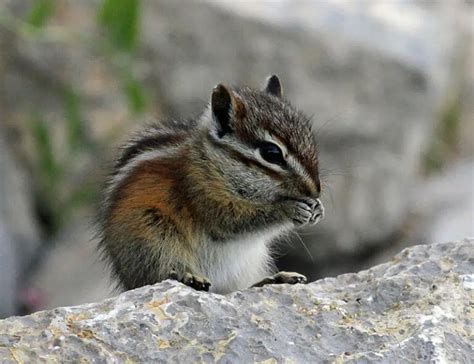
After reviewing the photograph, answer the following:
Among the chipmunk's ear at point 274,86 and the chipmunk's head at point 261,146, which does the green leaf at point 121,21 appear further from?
the chipmunk's head at point 261,146

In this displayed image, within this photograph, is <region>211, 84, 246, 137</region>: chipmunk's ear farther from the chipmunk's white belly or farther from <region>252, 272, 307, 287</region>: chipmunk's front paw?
<region>252, 272, 307, 287</region>: chipmunk's front paw

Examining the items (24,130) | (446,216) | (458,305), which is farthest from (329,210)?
(458,305)

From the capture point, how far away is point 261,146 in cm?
457

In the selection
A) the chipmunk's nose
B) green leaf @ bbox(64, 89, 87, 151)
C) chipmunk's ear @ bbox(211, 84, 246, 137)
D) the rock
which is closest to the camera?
the chipmunk's nose

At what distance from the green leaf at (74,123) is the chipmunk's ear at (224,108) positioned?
4308 mm

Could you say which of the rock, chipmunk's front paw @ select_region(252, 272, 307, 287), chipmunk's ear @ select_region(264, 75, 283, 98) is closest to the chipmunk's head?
chipmunk's ear @ select_region(264, 75, 283, 98)

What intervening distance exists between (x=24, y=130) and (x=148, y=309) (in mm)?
6083

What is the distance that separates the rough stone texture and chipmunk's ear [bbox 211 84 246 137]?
3.13ft

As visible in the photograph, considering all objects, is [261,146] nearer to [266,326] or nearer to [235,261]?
[235,261]

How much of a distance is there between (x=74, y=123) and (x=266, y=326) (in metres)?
5.51

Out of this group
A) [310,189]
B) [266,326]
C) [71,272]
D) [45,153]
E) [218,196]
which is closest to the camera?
[266,326]

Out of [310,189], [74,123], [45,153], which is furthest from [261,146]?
[45,153]

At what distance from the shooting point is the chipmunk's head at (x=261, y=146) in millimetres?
4512

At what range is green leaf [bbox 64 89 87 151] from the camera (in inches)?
352
